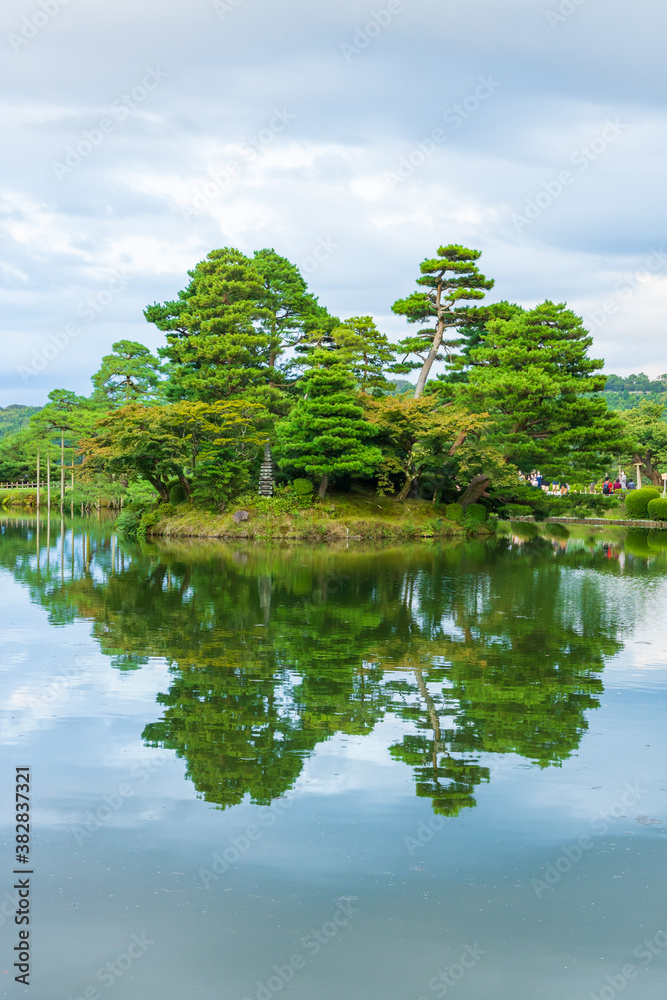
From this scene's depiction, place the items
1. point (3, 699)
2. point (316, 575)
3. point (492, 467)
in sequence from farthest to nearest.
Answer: point (492, 467) < point (316, 575) < point (3, 699)

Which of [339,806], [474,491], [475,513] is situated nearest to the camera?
[339,806]

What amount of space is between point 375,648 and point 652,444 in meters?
51.8

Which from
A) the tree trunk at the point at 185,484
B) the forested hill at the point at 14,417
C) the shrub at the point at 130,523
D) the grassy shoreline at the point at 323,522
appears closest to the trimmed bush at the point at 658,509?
the grassy shoreline at the point at 323,522

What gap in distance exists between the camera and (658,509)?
130 ft

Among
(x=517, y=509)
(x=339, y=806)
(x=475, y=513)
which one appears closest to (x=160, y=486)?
(x=475, y=513)

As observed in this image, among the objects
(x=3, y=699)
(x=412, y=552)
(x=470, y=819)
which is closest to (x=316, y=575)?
(x=412, y=552)

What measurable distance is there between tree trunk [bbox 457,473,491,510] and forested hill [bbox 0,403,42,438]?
116801 millimetres

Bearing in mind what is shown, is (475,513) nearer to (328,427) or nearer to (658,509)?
(328,427)

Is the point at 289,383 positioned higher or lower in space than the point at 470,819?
higher

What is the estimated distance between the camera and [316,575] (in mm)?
18953

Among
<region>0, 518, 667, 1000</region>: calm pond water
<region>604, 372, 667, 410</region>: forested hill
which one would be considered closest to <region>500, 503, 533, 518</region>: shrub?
<region>0, 518, 667, 1000</region>: calm pond water

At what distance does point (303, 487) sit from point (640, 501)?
18.0 metres

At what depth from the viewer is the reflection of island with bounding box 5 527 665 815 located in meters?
6.61

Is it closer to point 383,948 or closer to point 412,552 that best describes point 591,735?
point 383,948
